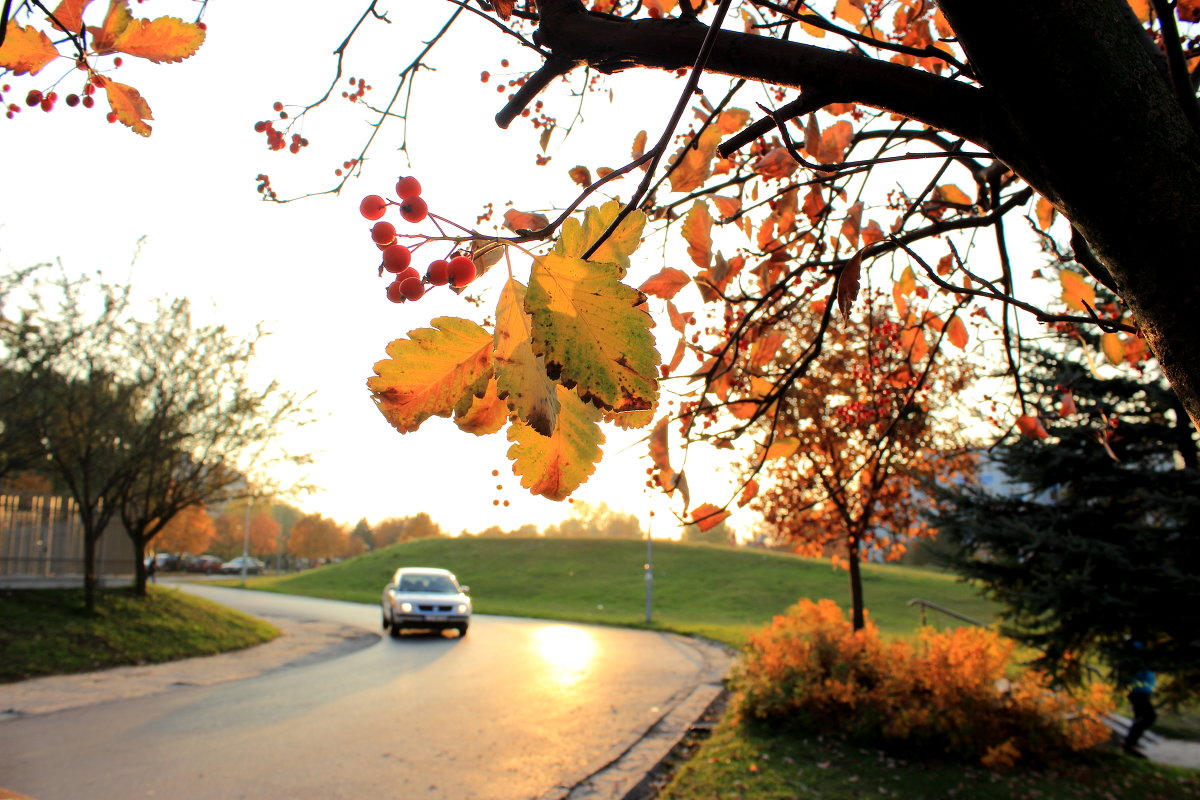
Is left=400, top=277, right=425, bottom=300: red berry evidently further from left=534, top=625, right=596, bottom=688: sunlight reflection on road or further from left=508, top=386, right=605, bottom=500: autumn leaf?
left=534, top=625, right=596, bottom=688: sunlight reflection on road

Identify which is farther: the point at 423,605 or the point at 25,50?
the point at 423,605

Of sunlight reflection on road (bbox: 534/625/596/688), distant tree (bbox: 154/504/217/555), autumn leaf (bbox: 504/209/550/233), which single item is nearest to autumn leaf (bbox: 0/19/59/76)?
autumn leaf (bbox: 504/209/550/233)

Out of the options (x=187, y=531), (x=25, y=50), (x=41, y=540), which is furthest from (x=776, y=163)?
(x=187, y=531)

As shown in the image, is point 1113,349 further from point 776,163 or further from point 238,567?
point 238,567

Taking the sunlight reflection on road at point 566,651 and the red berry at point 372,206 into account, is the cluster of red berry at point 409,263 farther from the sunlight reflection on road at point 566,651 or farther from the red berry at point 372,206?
the sunlight reflection on road at point 566,651

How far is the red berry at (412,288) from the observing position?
91 cm

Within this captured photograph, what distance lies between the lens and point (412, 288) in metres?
0.91

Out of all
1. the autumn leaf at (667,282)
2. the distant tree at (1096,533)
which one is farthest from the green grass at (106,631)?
the distant tree at (1096,533)

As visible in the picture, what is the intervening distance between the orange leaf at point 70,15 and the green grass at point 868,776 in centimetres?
518

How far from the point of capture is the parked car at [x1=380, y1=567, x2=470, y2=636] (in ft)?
53.3

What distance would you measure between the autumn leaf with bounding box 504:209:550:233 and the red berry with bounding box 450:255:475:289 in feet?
1.44

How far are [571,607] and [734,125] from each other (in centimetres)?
2871

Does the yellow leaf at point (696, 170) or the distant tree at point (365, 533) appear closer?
the yellow leaf at point (696, 170)

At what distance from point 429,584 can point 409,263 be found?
17.9m
